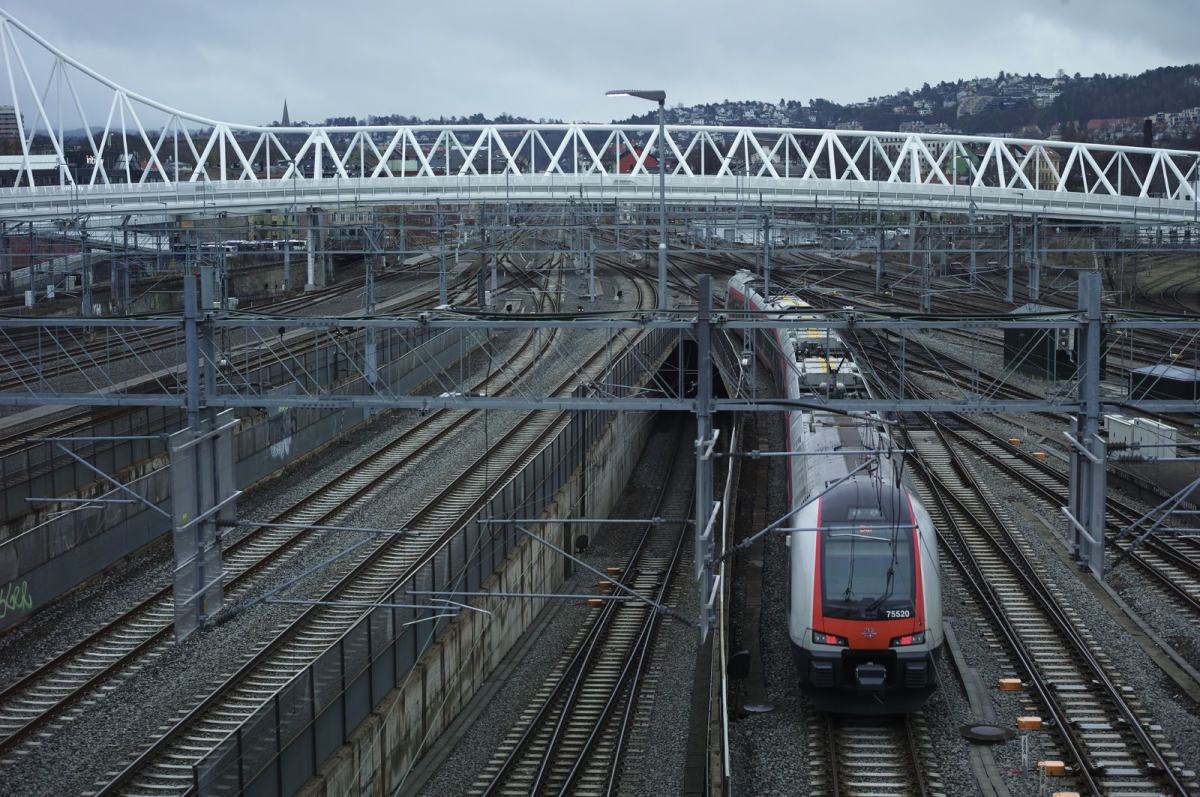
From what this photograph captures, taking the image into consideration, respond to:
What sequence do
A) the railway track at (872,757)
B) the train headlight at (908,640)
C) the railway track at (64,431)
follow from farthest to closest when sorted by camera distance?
the railway track at (64,431)
the train headlight at (908,640)
the railway track at (872,757)

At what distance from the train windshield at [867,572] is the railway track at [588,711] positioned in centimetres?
267

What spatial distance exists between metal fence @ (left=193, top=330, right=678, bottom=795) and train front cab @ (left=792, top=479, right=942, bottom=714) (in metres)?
2.68

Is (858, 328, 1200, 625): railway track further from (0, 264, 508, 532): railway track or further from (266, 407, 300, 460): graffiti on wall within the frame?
(0, 264, 508, 532): railway track

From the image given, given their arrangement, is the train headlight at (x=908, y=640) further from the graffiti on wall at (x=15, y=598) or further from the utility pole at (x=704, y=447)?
the graffiti on wall at (x=15, y=598)

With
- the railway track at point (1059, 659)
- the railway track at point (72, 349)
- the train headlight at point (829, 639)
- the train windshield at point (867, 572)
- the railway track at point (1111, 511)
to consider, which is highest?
the railway track at point (72, 349)

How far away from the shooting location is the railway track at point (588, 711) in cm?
1266

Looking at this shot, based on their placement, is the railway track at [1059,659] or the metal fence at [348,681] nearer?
the metal fence at [348,681]

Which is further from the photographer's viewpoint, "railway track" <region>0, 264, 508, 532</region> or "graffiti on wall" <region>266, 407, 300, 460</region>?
"graffiti on wall" <region>266, 407, 300, 460</region>

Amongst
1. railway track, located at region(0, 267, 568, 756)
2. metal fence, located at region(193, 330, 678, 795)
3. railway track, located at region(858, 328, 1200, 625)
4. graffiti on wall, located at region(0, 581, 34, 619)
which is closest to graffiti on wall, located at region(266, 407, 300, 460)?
railway track, located at region(0, 267, 568, 756)

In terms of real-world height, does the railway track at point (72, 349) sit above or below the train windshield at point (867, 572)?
above

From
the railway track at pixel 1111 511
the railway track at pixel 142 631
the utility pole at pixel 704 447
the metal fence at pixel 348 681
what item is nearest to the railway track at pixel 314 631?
the metal fence at pixel 348 681

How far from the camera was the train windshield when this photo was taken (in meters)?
12.5

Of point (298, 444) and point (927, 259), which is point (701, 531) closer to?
point (298, 444)

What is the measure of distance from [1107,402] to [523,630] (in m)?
9.83
